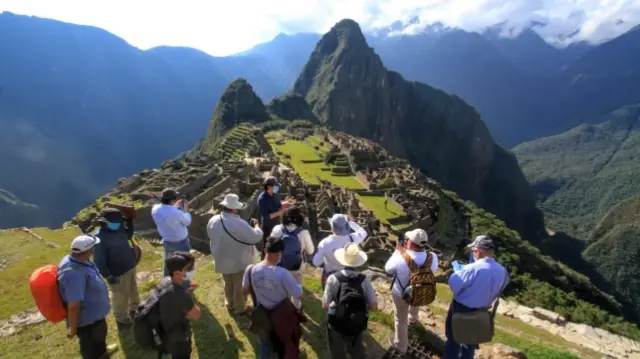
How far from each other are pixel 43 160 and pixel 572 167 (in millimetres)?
182651

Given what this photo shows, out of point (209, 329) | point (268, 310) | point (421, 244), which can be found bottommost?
point (209, 329)

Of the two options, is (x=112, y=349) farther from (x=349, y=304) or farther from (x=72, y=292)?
(x=349, y=304)

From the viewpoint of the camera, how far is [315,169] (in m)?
56.1

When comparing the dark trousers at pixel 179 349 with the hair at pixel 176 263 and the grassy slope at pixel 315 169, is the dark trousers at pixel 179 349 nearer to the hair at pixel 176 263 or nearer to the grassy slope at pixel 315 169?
the hair at pixel 176 263

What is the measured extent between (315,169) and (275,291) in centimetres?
5095

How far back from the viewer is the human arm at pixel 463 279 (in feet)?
17.7

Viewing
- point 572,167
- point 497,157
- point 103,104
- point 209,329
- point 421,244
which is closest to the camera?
point 421,244

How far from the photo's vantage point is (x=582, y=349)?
8.95 meters

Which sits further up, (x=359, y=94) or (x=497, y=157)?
(x=359, y=94)

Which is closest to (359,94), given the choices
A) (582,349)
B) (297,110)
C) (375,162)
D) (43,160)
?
(297,110)

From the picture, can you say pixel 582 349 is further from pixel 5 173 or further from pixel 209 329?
pixel 5 173

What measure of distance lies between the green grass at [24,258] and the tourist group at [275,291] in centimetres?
324

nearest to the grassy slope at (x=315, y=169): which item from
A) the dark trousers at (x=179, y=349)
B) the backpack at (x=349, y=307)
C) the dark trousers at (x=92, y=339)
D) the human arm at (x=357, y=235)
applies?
the human arm at (x=357, y=235)

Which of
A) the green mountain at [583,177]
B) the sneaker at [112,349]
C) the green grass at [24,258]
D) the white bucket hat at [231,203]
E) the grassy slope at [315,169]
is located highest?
the white bucket hat at [231,203]
